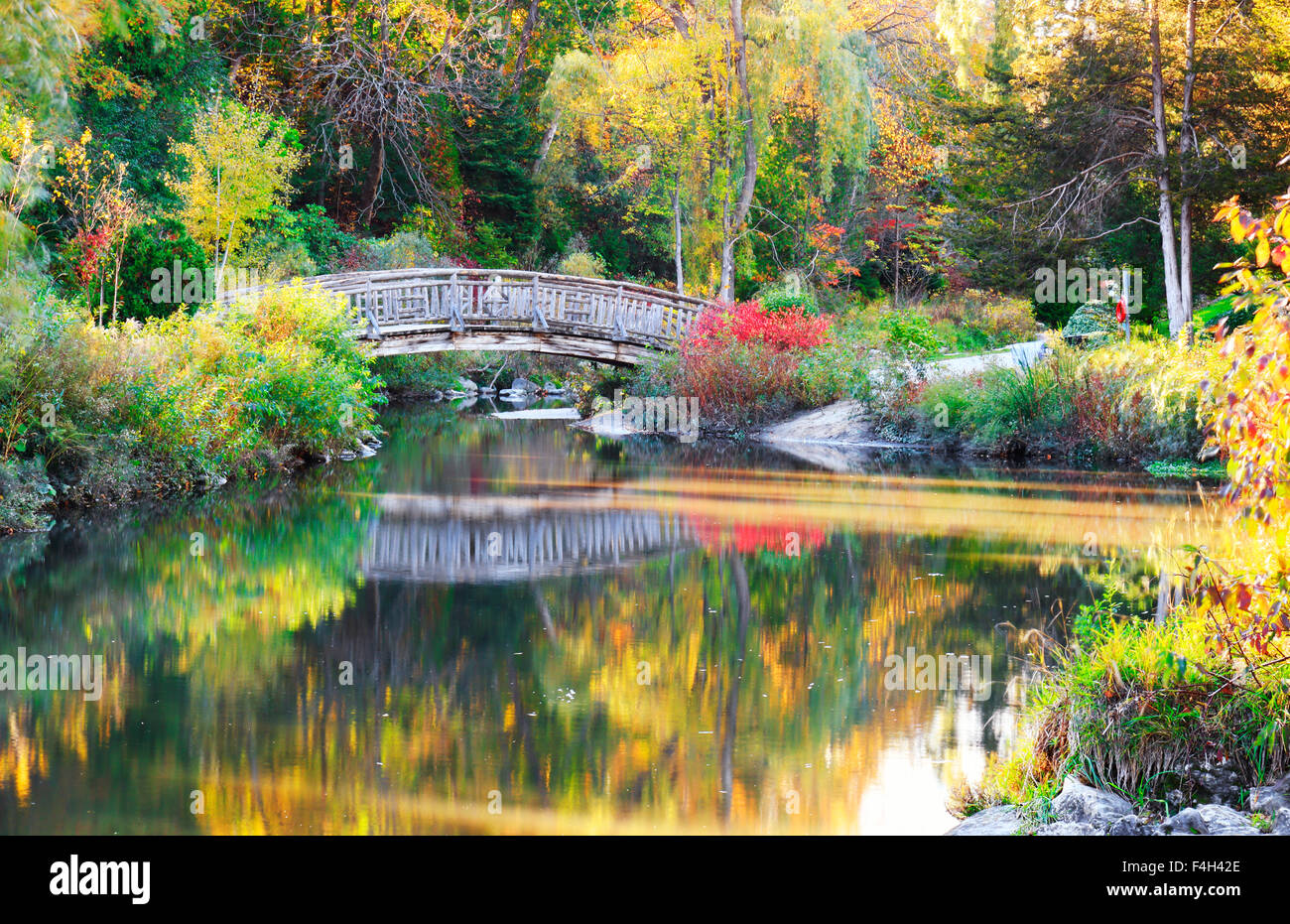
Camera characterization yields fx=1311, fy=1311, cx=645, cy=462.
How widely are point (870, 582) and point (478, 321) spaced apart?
14152 mm

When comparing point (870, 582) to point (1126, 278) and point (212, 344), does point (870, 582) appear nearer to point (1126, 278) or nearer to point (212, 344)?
point (212, 344)

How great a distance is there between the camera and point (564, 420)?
91.7 ft

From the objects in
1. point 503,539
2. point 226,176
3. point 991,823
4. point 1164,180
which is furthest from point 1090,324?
point 991,823

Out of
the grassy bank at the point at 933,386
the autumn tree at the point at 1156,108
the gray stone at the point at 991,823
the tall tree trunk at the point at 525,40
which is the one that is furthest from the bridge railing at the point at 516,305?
the gray stone at the point at 991,823

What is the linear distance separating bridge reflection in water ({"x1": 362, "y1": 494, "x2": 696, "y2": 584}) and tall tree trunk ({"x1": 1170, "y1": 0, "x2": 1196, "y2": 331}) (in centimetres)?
1204

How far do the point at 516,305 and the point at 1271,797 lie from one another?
19.5 meters

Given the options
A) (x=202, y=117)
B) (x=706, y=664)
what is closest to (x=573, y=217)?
(x=202, y=117)

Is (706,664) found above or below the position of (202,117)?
below

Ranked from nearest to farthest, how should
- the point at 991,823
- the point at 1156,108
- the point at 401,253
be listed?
the point at 991,823 → the point at 1156,108 → the point at 401,253

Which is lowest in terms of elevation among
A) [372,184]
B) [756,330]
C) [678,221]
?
[756,330]

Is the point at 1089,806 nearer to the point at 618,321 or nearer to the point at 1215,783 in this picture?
the point at 1215,783

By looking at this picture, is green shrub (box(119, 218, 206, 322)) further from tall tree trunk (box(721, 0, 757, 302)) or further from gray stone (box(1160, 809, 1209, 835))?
gray stone (box(1160, 809, 1209, 835))

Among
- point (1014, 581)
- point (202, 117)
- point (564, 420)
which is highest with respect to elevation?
point (202, 117)

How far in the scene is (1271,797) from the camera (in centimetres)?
465
